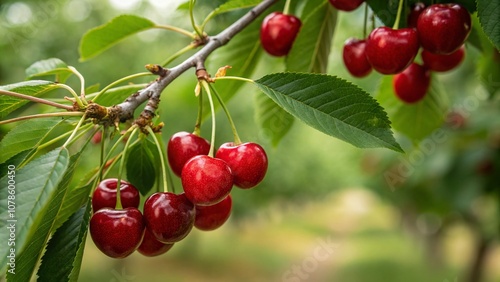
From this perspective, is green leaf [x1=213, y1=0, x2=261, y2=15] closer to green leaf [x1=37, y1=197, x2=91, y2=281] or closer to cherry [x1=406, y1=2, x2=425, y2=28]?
cherry [x1=406, y1=2, x2=425, y2=28]

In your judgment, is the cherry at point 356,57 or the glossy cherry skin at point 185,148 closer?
the glossy cherry skin at point 185,148

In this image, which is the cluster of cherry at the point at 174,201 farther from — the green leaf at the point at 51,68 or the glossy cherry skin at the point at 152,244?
the green leaf at the point at 51,68

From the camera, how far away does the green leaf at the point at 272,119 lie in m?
1.82

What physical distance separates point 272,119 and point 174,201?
832mm

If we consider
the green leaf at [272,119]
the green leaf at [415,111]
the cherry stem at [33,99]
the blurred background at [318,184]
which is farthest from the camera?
the blurred background at [318,184]

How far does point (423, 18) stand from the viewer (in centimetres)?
127

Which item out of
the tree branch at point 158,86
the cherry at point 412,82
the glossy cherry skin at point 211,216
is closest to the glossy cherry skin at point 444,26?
the cherry at point 412,82

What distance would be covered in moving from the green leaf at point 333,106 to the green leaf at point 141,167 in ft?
1.15

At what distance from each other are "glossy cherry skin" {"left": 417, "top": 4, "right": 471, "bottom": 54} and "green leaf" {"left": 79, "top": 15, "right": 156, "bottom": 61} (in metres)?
0.74

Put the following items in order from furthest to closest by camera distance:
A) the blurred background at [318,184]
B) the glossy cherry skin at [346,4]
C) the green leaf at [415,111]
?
the blurred background at [318,184] → the green leaf at [415,111] → the glossy cherry skin at [346,4]

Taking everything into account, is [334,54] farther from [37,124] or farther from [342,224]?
[342,224]

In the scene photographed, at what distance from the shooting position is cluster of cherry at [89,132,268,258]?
108 centimetres

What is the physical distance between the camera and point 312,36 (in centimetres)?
164

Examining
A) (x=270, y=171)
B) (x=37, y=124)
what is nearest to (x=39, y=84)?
(x=37, y=124)
